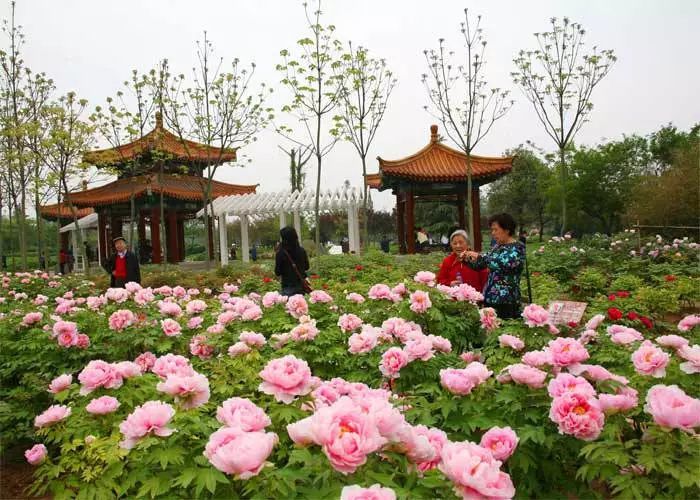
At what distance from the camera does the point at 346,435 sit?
1048 mm

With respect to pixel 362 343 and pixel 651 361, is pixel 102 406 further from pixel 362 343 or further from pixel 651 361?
pixel 651 361

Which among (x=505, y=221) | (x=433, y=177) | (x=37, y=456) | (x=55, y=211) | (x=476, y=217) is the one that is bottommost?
(x=37, y=456)

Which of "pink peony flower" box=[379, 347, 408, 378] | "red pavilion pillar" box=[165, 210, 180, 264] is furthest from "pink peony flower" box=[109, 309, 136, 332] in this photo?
"red pavilion pillar" box=[165, 210, 180, 264]

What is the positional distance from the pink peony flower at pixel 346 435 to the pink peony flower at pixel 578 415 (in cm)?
58

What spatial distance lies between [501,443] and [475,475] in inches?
11.4

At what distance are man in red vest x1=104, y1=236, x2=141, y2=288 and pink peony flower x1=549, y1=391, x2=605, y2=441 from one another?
624cm

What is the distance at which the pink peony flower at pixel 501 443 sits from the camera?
1.26 m

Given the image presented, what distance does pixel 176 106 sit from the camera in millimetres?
15523

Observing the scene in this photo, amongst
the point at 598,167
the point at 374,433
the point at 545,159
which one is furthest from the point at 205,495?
the point at 545,159

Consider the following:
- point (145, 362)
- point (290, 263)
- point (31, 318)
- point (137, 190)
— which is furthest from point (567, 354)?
point (137, 190)

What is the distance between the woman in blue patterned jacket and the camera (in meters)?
3.96

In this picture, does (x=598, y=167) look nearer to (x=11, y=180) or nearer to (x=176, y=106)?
(x=176, y=106)

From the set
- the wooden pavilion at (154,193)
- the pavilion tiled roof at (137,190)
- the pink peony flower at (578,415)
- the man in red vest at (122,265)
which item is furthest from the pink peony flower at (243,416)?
the pavilion tiled roof at (137,190)

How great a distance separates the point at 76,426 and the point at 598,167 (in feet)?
105
